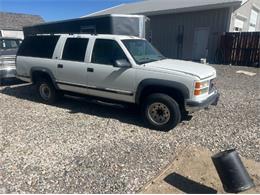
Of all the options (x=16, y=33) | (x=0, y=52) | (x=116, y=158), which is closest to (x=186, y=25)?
(x=0, y=52)

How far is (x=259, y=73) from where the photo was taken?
12.2 meters

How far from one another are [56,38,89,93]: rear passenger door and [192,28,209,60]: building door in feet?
39.9

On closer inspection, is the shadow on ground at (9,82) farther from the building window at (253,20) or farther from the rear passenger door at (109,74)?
the building window at (253,20)

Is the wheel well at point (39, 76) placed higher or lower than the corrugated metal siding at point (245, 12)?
lower

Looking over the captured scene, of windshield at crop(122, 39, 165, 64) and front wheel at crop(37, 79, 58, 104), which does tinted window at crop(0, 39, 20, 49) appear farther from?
windshield at crop(122, 39, 165, 64)

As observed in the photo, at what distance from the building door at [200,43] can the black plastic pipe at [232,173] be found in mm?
14337

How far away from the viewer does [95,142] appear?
455 cm

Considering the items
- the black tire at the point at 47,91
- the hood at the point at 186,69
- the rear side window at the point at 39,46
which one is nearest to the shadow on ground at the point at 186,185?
the hood at the point at 186,69

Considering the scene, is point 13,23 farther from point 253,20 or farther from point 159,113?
point 159,113

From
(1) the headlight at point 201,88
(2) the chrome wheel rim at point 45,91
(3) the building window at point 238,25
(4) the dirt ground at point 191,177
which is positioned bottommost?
(4) the dirt ground at point 191,177

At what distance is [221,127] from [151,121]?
59.0 inches

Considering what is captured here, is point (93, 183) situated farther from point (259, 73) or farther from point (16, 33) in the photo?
point (16, 33)

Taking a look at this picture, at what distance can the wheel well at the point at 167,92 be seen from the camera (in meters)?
4.84

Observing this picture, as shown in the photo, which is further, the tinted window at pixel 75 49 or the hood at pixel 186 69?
the tinted window at pixel 75 49
